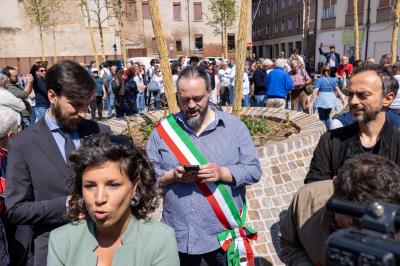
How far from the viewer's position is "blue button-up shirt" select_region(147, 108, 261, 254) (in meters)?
2.41

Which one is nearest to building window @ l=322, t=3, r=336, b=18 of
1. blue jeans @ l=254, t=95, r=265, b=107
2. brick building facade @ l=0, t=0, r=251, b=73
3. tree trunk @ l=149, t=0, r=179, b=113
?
brick building facade @ l=0, t=0, r=251, b=73

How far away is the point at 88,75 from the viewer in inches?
87.0

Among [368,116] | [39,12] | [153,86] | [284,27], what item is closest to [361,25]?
[284,27]

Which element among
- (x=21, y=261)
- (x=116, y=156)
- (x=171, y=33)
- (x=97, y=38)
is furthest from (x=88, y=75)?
(x=171, y=33)

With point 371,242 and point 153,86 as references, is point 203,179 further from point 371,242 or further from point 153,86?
point 153,86

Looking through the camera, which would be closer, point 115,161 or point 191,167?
point 115,161

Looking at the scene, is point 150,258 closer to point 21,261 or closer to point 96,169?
point 96,169

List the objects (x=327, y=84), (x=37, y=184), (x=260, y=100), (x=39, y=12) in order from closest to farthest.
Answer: (x=37, y=184) < (x=327, y=84) < (x=260, y=100) < (x=39, y=12)

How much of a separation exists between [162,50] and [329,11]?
30.0m

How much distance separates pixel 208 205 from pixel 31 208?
40.3 inches

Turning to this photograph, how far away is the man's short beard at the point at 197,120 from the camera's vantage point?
8.09 feet

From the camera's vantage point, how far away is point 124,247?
5.62 feet

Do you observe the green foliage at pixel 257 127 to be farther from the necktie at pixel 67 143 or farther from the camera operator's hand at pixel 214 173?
the necktie at pixel 67 143

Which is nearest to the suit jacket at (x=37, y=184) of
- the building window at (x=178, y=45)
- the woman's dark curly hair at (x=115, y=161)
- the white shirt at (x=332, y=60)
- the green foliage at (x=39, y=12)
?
the woman's dark curly hair at (x=115, y=161)
